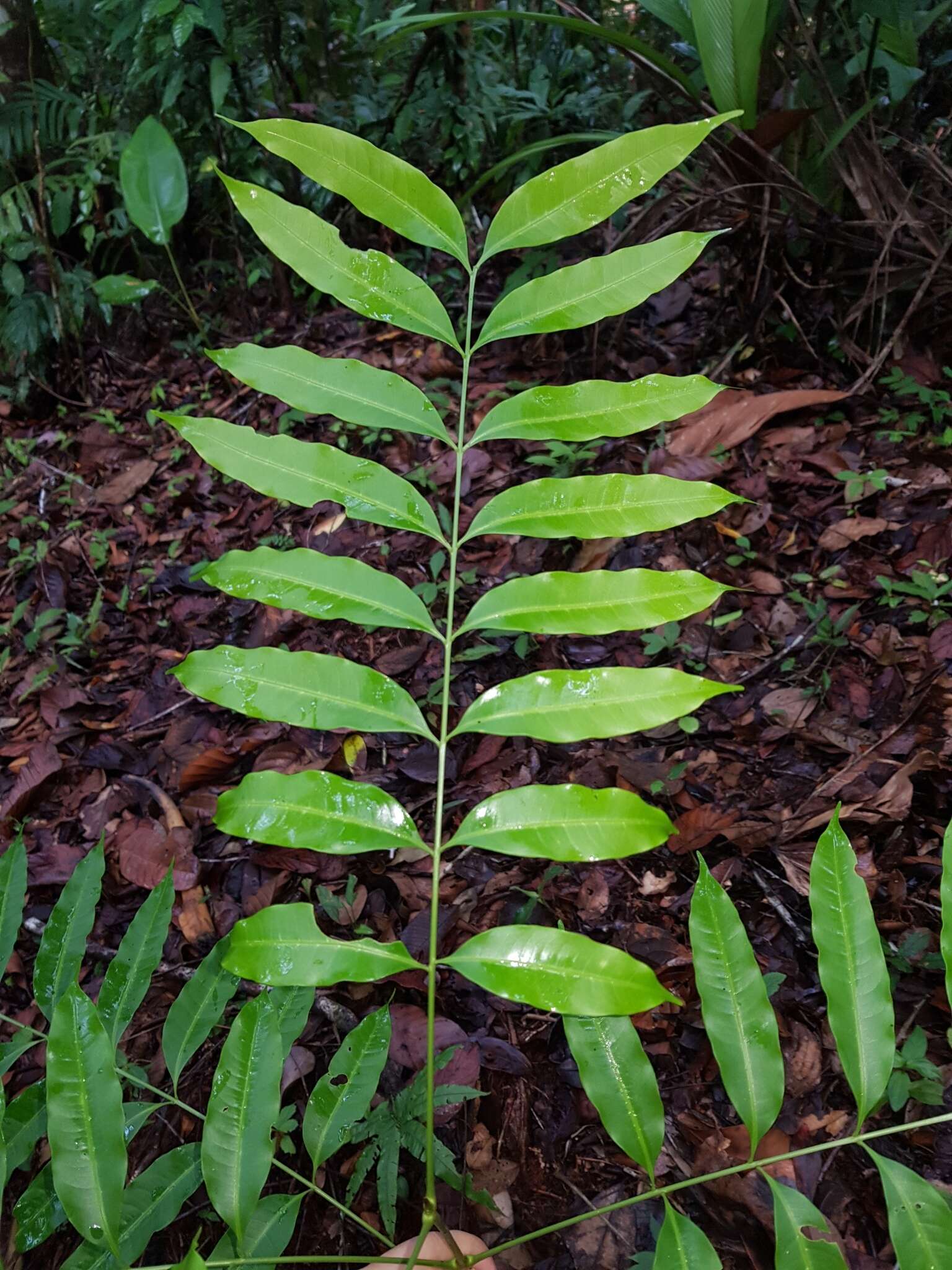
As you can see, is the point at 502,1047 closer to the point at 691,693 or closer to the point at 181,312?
the point at 691,693

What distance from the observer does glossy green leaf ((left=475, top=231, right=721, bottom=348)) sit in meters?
0.99

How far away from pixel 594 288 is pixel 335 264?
1.14 feet

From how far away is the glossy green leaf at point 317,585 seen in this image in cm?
99

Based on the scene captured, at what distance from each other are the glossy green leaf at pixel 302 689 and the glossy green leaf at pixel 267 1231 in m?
0.54

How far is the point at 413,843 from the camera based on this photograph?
96cm

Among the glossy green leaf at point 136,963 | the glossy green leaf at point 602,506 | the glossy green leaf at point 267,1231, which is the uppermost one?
the glossy green leaf at point 602,506

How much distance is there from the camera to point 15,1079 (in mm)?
1433

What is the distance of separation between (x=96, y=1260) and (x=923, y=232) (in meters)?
2.62

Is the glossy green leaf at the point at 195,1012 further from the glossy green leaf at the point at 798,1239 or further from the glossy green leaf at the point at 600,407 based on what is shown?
the glossy green leaf at the point at 600,407

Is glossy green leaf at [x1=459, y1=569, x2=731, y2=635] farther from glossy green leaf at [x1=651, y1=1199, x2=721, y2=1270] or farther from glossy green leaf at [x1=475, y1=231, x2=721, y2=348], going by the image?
glossy green leaf at [x1=651, y1=1199, x2=721, y2=1270]

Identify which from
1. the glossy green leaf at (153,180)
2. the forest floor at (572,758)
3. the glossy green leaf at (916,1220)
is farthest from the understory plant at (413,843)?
the glossy green leaf at (153,180)

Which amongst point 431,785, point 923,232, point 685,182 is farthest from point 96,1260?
point 923,232

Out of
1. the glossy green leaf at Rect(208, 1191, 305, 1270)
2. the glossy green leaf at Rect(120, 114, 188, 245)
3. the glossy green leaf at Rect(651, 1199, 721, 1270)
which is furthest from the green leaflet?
the glossy green leaf at Rect(120, 114, 188, 245)

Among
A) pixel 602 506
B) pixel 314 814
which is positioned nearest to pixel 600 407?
pixel 602 506
